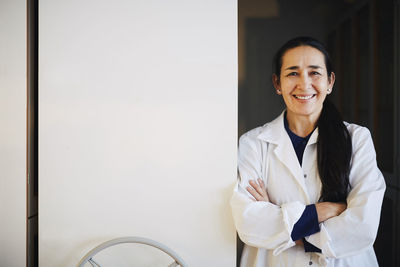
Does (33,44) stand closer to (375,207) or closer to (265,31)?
(375,207)

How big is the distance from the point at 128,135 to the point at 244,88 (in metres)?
1.25

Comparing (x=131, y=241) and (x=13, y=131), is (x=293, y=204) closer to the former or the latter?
(x=131, y=241)

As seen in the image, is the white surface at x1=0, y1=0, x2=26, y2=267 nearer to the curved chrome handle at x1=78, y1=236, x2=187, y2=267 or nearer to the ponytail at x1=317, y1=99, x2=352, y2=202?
the curved chrome handle at x1=78, y1=236, x2=187, y2=267

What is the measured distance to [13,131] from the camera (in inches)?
44.9

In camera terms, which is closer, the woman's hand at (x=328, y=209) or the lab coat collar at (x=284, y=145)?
the woman's hand at (x=328, y=209)

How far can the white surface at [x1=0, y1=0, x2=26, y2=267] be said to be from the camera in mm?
1132

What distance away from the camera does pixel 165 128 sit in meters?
1.11

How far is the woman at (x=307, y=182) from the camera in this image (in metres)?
1.06

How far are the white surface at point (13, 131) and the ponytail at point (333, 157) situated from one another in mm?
1110

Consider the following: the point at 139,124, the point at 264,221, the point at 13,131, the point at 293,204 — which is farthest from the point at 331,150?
the point at 13,131

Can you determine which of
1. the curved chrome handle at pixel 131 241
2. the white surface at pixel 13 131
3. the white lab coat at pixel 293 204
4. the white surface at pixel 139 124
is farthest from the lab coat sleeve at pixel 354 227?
the white surface at pixel 13 131

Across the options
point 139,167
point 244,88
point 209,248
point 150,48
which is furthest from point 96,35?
point 244,88

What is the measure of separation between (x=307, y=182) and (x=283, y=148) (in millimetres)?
158

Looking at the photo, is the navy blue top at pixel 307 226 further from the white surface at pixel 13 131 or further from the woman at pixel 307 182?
the white surface at pixel 13 131
